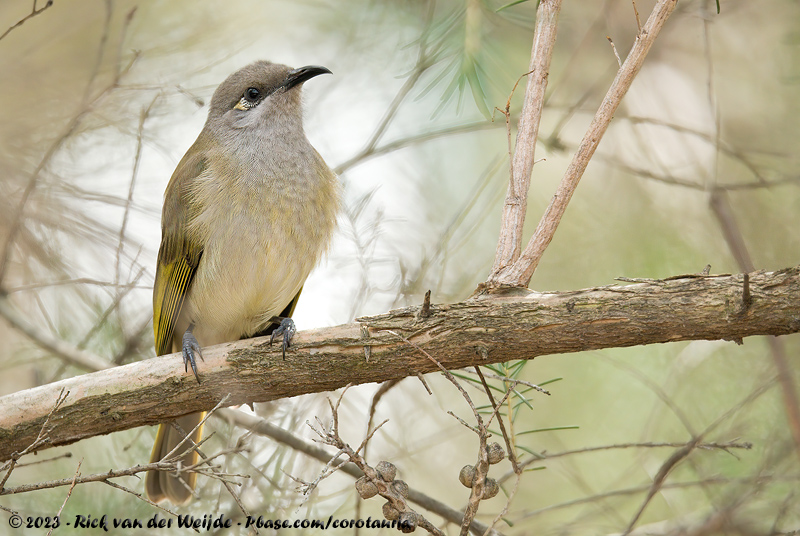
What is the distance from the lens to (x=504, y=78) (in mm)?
4125

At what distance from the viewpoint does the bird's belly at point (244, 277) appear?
3.64 metres

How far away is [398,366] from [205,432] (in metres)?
2.05

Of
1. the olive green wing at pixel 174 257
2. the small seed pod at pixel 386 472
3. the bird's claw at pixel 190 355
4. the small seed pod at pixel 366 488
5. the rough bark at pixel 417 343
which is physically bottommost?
the small seed pod at pixel 366 488

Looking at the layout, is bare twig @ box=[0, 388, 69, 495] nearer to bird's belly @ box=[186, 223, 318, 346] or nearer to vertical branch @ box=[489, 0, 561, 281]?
bird's belly @ box=[186, 223, 318, 346]

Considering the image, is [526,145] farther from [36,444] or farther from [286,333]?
[36,444]

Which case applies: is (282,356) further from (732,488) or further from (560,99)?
(560,99)

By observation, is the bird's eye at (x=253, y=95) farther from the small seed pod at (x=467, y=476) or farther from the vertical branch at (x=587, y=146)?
the small seed pod at (x=467, y=476)

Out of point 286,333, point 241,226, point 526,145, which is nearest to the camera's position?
point 526,145

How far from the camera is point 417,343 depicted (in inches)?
106

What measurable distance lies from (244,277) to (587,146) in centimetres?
188

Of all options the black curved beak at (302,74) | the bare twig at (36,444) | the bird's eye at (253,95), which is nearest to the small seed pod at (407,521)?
the bare twig at (36,444)

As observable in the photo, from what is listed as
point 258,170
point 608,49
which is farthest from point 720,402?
point 258,170

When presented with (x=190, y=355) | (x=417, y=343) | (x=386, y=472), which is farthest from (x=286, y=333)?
(x=386, y=472)

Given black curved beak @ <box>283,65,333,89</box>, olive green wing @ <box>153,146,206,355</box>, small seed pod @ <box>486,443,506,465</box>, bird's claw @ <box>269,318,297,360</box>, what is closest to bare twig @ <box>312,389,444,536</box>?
small seed pod @ <box>486,443,506,465</box>
